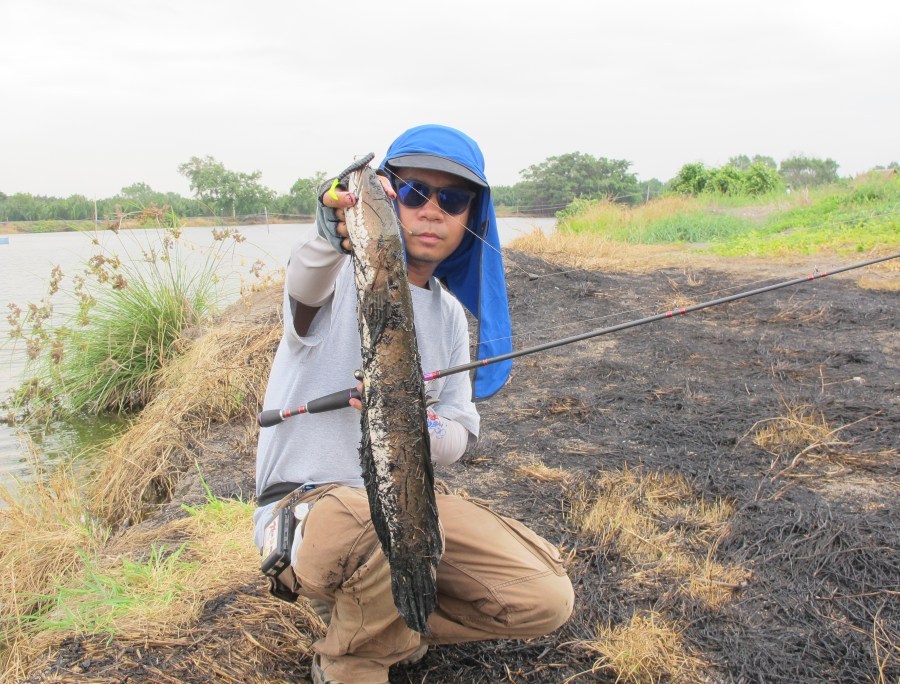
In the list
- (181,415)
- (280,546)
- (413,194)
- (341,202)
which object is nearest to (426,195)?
(413,194)

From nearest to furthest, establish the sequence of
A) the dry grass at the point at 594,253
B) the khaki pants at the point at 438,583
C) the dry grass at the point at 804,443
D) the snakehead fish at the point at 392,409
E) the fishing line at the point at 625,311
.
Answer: the snakehead fish at the point at 392,409 → the khaki pants at the point at 438,583 → the dry grass at the point at 804,443 → the fishing line at the point at 625,311 → the dry grass at the point at 594,253

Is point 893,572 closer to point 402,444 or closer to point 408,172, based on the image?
point 402,444

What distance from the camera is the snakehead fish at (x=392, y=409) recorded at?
5.48 ft

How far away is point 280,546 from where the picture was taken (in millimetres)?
1938

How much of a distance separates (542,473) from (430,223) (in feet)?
6.88

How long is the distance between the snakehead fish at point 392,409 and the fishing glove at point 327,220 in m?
0.08

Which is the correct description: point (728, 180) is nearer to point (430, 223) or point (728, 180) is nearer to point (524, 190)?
point (524, 190)

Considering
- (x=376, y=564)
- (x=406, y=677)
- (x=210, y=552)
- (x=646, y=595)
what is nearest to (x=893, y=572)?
(x=646, y=595)

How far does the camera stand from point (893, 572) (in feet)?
8.98

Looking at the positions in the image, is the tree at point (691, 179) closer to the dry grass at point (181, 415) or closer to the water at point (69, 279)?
the water at point (69, 279)

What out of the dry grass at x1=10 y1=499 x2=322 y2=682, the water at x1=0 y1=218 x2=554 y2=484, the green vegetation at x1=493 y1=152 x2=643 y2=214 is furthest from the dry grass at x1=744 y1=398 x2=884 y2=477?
the green vegetation at x1=493 y1=152 x2=643 y2=214

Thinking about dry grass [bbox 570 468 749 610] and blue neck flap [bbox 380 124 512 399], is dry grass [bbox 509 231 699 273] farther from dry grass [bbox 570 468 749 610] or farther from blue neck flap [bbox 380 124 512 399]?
blue neck flap [bbox 380 124 512 399]

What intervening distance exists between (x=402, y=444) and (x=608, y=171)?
3549 centimetres

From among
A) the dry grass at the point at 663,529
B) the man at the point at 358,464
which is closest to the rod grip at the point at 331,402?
the man at the point at 358,464
